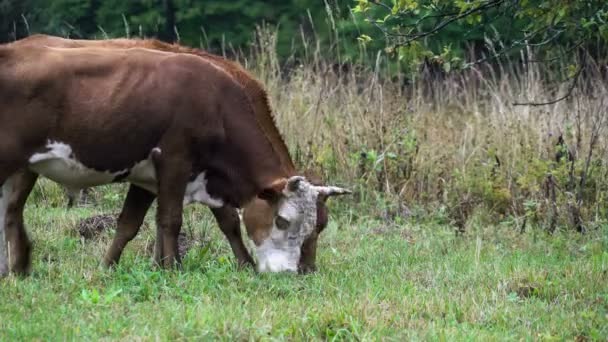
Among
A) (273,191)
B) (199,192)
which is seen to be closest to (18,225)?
(199,192)

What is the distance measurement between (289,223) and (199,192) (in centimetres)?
72

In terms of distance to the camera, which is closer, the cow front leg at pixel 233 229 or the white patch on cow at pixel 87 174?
the white patch on cow at pixel 87 174

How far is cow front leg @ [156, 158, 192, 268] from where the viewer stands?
804 centimetres

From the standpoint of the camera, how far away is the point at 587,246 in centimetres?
951

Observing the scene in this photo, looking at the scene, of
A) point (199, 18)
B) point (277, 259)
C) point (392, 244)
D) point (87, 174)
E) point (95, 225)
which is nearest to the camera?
point (87, 174)

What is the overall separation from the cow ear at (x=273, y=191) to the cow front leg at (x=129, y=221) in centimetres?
95

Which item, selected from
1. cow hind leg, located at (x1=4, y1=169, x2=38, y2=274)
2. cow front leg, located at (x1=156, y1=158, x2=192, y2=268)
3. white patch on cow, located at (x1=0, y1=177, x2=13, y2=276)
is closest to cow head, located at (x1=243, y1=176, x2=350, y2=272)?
cow front leg, located at (x1=156, y1=158, x2=192, y2=268)

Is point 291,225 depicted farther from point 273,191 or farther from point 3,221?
point 3,221

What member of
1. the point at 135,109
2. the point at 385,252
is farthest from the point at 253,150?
the point at 385,252

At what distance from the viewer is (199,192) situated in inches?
330

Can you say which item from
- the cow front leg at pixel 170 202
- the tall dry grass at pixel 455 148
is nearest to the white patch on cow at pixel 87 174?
the cow front leg at pixel 170 202

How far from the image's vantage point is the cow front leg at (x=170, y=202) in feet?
26.4

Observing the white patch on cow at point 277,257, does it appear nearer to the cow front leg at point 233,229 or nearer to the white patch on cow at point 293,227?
the white patch on cow at point 293,227

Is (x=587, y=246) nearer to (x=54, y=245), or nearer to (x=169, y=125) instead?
(x=169, y=125)
